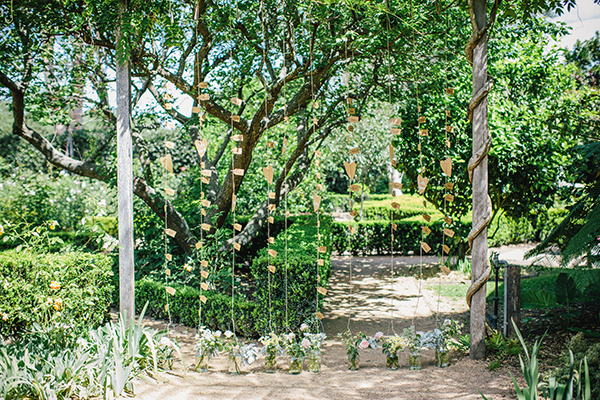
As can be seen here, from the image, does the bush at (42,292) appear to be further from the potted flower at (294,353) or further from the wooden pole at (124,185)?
the potted flower at (294,353)

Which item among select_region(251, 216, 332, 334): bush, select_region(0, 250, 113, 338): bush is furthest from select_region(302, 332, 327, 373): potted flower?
select_region(0, 250, 113, 338): bush

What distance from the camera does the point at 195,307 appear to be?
17.3 feet

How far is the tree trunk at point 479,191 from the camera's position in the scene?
10.5 feet

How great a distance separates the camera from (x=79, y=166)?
6414mm

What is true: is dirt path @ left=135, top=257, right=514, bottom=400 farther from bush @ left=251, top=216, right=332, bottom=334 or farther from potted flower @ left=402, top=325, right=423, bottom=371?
bush @ left=251, top=216, right=332, bottom=334

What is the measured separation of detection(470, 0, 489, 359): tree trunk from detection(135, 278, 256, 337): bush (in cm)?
257

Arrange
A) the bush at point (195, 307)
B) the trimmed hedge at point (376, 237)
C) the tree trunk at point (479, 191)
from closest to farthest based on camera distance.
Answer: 1. the tree trunk at point (479, 191)
2. the bush at point (195, 307)
3. the trimmed hedge at point (376, 237)

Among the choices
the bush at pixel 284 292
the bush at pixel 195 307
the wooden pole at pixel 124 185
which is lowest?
the bush at pixel 195 307

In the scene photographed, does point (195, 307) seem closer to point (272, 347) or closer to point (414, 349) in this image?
point (272, 347)

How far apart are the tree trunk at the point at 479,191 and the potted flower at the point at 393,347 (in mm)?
549

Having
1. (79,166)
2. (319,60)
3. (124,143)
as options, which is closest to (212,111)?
(319,60)

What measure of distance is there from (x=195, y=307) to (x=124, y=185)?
91.7 inches

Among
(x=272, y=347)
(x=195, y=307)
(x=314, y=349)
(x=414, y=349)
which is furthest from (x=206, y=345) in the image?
(x=195, y=307)

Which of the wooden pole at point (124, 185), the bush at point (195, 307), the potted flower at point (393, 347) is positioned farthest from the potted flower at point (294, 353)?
the bush at point (195, 307)
